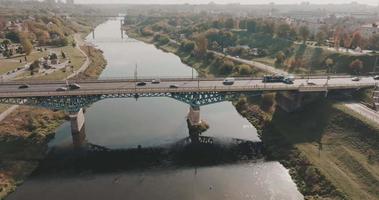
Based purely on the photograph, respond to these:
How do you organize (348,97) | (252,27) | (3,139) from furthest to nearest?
(252,27) → (348,97) → (3,139)

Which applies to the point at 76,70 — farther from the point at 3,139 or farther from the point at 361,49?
the point at 361,49

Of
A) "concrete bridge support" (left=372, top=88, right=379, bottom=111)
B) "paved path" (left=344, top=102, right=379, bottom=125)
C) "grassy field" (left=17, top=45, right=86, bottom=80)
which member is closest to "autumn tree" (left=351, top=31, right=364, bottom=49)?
"concrete bridge support" (left=372, top=88, right=379, bottom=111)

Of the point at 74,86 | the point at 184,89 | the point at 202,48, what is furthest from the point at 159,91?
the point at 202,48

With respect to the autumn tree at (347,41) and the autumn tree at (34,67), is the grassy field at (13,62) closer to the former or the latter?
the autumn tree at (34,67)

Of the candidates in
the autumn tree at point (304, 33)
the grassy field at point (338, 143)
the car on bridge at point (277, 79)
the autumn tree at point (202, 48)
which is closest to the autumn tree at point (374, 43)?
the autumn tree at point (304, 33)

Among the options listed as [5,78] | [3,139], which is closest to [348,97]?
[3,139]

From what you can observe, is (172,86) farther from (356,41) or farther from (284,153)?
(356,41)
